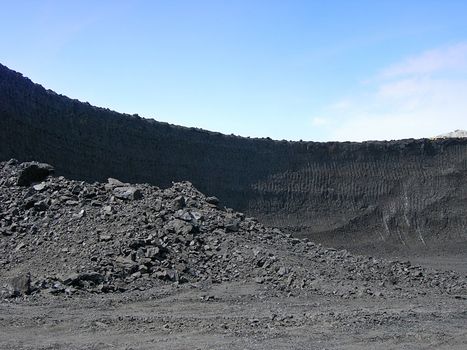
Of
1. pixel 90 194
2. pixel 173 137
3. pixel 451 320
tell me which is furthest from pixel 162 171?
pixel 451 320

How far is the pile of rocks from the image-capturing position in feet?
32.6

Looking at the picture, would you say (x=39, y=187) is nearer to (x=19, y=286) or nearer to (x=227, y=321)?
(x=19, y=286)

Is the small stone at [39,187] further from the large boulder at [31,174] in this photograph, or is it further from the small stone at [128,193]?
the small stone at [128,193]

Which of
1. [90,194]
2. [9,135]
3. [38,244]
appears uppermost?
[9,135]

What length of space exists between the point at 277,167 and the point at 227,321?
700 inches

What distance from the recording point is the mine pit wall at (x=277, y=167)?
20172 mm

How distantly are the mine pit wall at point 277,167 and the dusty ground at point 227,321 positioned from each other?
11.6 metres

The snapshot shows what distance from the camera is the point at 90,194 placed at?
12.8 meters

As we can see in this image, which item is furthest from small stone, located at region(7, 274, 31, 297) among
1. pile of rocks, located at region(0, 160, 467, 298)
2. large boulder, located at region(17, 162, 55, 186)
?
large boulder, located at region(17, 162, 55, 186)

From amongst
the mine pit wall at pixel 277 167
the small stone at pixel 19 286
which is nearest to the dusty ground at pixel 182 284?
the small stone at pixel 19 286

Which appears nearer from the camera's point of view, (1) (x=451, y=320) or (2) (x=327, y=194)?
(1) (x=451, y=320)

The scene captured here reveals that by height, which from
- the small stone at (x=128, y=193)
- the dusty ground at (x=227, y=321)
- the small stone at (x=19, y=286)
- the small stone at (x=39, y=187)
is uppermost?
the small stone at (x=39, y=187)

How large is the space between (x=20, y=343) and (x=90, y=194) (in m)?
6.24

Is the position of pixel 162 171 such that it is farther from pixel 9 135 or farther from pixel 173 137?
pixel 9 135
